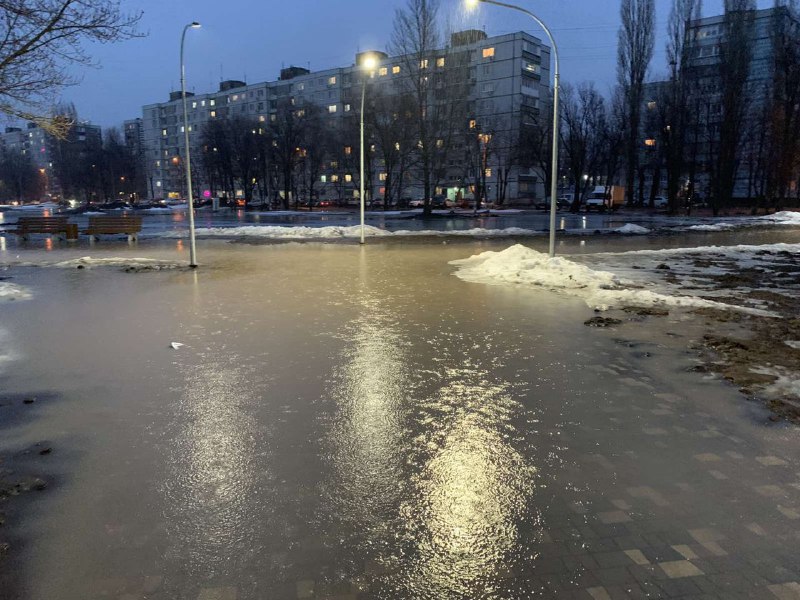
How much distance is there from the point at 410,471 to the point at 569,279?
1018cm

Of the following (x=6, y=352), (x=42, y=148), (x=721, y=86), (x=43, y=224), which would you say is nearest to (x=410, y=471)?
(x=6, y=352)

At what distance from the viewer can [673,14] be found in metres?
59.3

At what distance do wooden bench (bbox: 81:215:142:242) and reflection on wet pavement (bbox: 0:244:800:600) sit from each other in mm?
20767

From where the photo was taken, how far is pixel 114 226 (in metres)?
28.5

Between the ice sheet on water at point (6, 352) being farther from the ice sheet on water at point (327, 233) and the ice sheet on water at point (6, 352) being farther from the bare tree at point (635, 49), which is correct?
the bare tree at point (635, 49)

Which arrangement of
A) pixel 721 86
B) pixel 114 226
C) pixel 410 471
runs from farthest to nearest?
pixel 721 86, pixel 114 226, pixel 410 471

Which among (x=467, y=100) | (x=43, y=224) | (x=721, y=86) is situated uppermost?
(x=467, y=100)

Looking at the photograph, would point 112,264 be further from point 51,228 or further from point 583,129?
point 583,129

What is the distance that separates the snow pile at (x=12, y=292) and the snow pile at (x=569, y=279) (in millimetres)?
10008

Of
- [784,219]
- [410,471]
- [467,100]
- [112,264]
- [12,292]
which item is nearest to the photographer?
[410,471]

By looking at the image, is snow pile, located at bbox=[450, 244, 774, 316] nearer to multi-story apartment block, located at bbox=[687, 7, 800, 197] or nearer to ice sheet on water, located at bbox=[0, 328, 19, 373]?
ice sheet on water, located at bbox=[0, 328, 19, 373]

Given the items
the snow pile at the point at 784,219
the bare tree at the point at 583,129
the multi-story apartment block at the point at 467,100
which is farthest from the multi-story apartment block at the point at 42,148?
the snow pile at the point at 784,219

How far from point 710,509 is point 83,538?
4.05 m

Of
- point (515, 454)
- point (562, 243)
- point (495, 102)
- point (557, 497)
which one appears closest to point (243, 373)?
point (515, 454)
